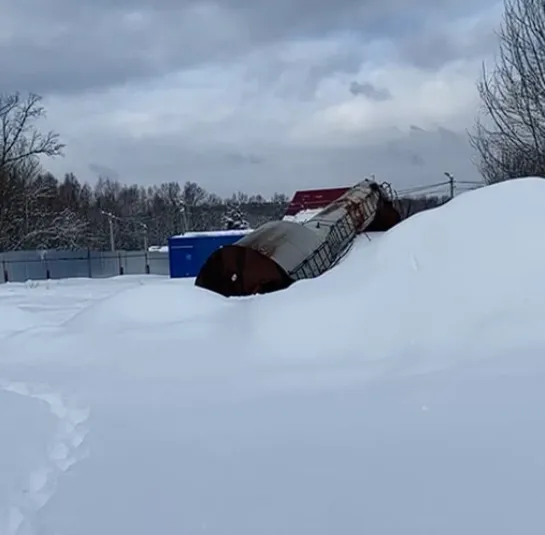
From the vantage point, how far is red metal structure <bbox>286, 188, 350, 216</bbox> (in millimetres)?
25812

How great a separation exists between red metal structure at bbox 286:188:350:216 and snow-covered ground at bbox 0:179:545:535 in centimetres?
1828

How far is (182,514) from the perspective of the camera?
277 cm

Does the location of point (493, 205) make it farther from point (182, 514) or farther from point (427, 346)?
point (182, 514)

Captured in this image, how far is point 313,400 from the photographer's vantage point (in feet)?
14.4

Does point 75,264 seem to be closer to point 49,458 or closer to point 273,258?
point 273,258

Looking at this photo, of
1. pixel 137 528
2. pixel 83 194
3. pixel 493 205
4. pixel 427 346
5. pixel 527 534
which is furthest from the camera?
pixel 83 194

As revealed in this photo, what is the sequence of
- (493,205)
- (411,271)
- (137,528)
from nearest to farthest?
(137,528) < (411,271) < (493,205)

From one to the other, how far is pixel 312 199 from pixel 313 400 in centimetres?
2300

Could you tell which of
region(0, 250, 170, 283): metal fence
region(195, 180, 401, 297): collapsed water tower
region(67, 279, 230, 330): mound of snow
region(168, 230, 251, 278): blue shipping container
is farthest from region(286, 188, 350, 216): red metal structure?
region(67, 279, 230, 330): mound of snow

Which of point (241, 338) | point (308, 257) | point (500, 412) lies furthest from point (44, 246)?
point (500, 412)

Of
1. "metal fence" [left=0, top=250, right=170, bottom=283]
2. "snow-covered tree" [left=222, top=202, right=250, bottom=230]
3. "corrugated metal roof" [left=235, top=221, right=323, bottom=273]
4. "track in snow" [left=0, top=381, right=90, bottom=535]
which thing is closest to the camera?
"track in snow" [left=0, top=381, right=90, bottom=535]

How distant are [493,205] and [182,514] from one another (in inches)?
221

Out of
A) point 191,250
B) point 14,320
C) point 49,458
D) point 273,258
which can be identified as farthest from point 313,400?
point 191,250

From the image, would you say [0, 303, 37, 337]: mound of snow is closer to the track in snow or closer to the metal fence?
the track in snow
